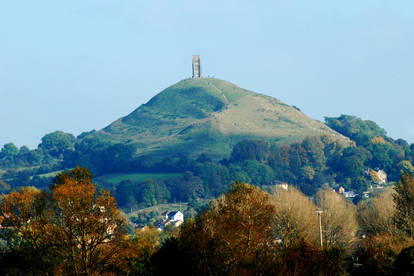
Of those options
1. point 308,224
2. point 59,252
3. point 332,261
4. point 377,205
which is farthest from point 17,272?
point 377,205

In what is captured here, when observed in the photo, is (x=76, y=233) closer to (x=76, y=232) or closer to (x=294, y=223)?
(x=76, y=232)

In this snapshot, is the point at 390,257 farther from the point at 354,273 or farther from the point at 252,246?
the point at 252,246

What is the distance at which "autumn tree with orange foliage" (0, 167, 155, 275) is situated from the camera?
50.9 m

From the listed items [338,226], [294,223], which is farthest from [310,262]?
[338,226]

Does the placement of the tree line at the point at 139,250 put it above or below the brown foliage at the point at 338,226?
above

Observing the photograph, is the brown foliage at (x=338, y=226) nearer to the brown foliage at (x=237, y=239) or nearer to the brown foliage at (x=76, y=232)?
the brown foliage at (x=237, y=239)

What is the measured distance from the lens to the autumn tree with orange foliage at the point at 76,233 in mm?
50906

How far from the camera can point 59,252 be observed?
52.3 m

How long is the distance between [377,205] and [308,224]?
22.3 meters

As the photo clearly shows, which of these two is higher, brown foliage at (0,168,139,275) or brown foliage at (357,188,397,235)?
brown foliage at (0,168,139,275)

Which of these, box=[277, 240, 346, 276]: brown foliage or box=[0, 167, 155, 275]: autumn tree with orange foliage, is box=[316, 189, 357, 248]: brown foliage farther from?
box=[0, 167, 155, 275]: autumn tree with orange foliage

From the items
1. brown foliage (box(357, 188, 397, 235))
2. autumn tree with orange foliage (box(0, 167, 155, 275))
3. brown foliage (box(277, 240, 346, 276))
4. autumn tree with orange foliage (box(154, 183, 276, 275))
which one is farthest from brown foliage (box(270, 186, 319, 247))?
autumn tree with orange foliage (box(0, 167, 155, 275))

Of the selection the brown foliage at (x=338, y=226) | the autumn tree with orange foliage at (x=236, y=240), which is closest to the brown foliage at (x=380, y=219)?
the brown foliage at (x=338, y=226)

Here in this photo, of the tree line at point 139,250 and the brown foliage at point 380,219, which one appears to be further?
the brown foliage at point 380,219
